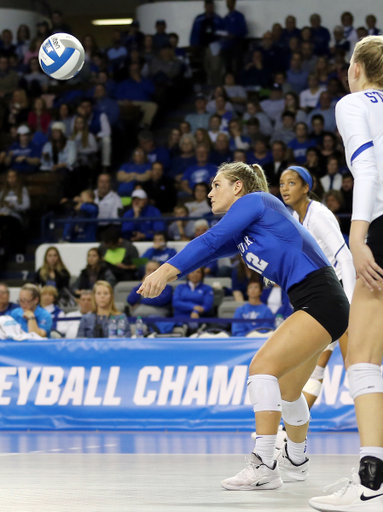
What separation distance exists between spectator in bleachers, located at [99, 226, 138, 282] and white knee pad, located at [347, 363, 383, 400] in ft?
30.4

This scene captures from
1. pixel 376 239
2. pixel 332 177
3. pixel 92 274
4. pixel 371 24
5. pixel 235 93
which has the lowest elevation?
pixel 92 274

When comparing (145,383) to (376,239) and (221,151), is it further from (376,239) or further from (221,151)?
(221,151)

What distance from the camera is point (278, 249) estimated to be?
4758 millimetres

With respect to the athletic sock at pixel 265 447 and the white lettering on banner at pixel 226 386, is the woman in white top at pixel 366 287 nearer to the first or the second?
the athletic sock at pixel 265 447

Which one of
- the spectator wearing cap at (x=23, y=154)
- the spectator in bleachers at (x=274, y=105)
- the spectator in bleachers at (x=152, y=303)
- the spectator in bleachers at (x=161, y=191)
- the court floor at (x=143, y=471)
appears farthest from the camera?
the spectator in bleachers at (x=274, y=105)

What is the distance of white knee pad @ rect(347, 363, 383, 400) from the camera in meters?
3.85

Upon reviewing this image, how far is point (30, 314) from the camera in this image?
10250 mm

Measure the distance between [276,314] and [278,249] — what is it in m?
6.29

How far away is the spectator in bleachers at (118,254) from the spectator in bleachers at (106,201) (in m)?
1.44

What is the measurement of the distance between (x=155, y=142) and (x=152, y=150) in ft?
4.71

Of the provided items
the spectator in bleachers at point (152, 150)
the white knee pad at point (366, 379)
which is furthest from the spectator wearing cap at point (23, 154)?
the white knee pad at point (366, 379)

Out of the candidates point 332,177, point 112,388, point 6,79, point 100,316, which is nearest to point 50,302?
point 100,316

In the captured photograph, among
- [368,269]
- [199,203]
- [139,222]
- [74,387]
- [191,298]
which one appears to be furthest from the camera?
[139,222]

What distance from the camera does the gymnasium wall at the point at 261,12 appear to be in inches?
758
